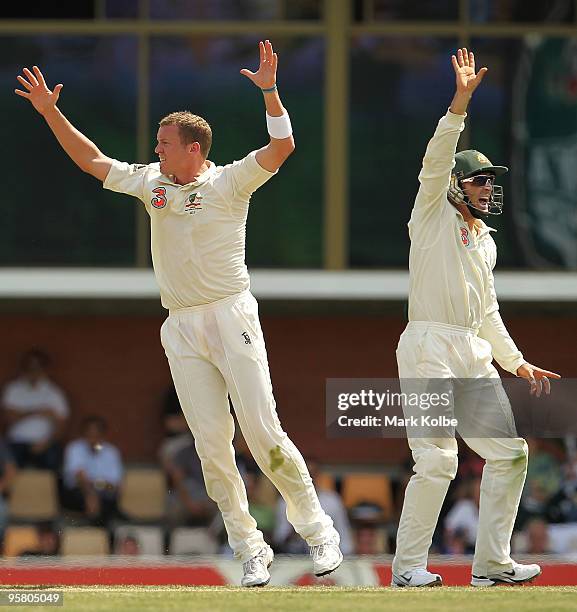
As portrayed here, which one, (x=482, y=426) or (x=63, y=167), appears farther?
(x=63, y=167)

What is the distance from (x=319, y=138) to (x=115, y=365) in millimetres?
2968

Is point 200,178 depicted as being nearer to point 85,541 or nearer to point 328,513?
point 328,513

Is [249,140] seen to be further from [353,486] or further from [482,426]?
[482,426]

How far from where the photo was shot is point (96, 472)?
13594mm

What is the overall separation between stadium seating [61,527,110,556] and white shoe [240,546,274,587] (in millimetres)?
5527

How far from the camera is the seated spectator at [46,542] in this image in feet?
41.7

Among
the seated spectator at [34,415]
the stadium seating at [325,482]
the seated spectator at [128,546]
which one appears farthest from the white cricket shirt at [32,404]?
the stadium seating at [325,482]

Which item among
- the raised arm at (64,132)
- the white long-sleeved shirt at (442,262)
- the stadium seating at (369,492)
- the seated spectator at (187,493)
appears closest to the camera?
the raised arm at (64,132)

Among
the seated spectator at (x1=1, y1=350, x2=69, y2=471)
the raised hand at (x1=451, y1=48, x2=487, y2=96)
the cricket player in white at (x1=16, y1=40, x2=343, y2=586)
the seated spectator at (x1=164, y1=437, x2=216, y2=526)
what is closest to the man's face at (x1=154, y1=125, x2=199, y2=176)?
the cricket player in white at (x1=16, y1=40, x2=343, y2=586)

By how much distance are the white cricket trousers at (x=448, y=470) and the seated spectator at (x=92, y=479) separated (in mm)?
6113

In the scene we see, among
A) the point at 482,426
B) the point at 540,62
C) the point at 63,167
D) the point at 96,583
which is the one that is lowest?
the point at 96,583

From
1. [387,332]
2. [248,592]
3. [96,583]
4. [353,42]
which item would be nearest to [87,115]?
[353,42]

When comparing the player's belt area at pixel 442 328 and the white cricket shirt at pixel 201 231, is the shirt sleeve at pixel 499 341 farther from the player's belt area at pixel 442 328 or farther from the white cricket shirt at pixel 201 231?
the white cricket shirt at pixel 201 231

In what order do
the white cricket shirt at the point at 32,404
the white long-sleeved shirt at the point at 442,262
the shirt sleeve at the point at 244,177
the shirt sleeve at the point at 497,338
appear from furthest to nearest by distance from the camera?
the white cricket shirt at the point at 32,404 < the shirt sleeve at the point at 497,338 < the white long-sleeved shirt at the point at 442,262 < the shirt sleeve at the point at 244,177
